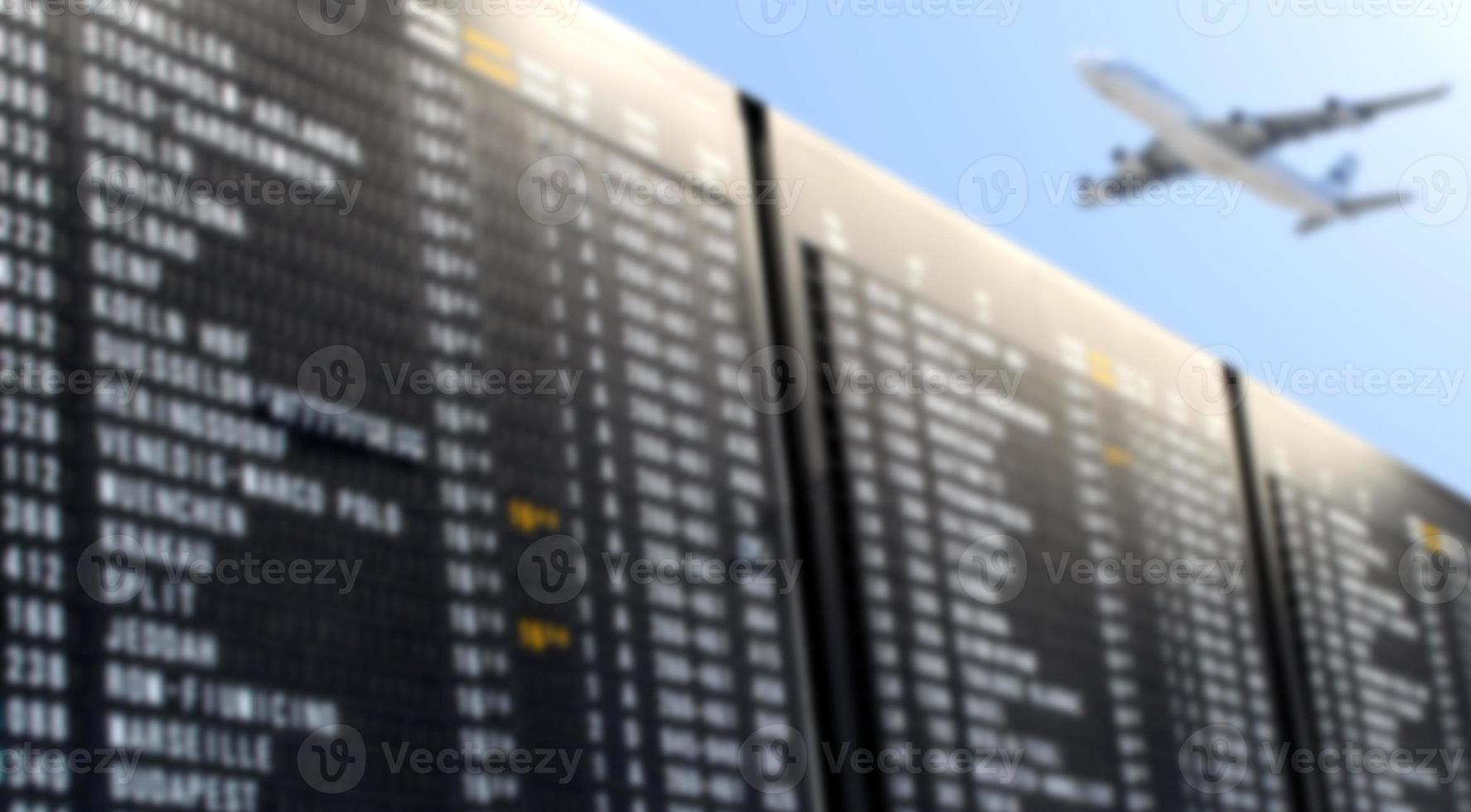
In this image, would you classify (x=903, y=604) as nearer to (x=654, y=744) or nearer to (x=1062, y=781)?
(x=1062, y=781)

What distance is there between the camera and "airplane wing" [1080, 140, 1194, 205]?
370 feet

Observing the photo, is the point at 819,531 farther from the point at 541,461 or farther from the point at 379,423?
the point at 379,423

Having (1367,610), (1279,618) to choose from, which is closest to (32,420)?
(1279,618)

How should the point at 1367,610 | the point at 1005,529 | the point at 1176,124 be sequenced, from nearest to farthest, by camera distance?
the point at 1005,529 < the point at 1176,124 < the point at 1367,610

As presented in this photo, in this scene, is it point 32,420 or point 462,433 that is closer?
point 32,420

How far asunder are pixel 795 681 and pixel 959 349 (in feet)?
66.2

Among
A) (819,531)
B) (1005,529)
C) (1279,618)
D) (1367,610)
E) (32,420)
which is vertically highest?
(1367,610)

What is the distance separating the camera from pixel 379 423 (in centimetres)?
6359

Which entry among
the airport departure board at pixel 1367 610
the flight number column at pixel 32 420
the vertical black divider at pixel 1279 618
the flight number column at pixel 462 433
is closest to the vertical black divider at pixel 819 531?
the flight number column at pixel 462 433

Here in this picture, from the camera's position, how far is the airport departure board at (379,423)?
55.7m

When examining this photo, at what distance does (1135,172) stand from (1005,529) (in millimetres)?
31362

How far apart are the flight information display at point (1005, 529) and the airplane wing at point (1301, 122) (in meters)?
11.9

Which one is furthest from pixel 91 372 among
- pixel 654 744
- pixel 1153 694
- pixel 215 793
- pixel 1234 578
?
pixel 1234 578

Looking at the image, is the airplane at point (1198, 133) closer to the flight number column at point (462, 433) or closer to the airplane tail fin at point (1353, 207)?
the airplane tail fin at point (1353, 207)
